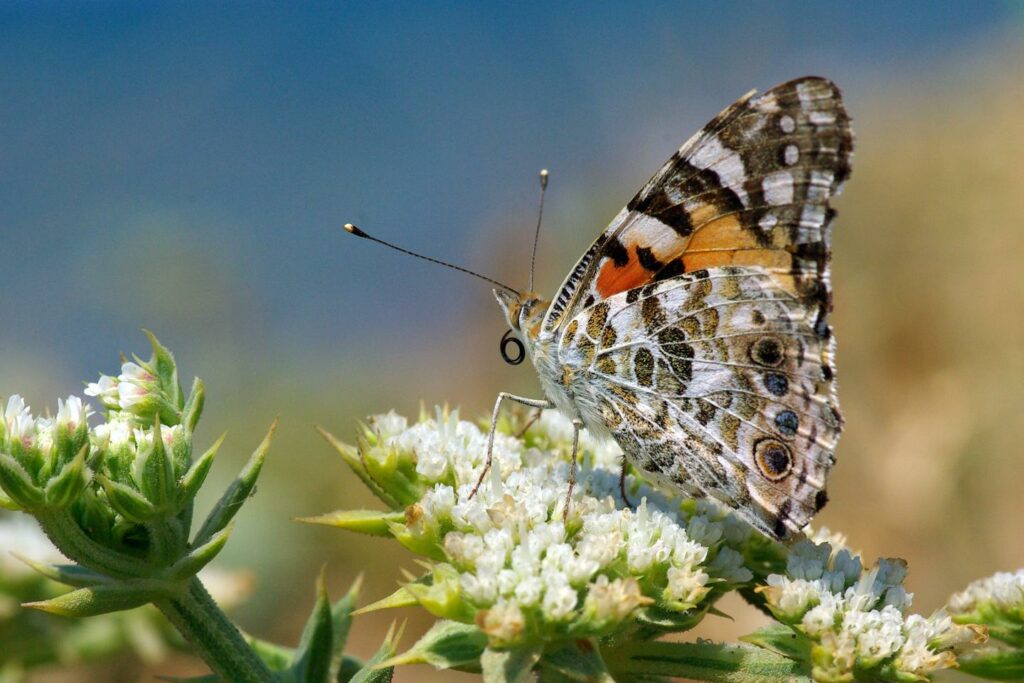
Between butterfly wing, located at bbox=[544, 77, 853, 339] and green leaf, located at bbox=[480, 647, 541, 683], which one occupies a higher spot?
butterfly wing, located at bbox=[544, 77, 853, 339]

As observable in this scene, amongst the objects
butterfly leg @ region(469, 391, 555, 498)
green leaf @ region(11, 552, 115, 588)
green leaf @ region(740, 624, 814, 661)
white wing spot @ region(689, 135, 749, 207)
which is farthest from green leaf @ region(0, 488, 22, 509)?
white wing spot @ region(689, 135, 749, 207)

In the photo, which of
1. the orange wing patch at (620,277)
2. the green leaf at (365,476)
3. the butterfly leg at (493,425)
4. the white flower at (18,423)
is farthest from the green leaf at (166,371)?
the orange wing patch at (620,277)

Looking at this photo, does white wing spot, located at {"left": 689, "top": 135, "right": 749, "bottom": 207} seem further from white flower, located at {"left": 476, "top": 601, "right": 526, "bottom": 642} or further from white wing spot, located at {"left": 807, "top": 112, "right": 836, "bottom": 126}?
white flower, located at {"left": 476, "top": 601, "right": 526, "bottom": 642}

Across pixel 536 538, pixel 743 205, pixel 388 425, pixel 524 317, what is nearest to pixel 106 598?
pixel 388 425

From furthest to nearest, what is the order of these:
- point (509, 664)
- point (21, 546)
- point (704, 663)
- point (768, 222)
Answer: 1. point (21, 546)
2. point (768, 222)
3. point (704, 663)
4. point (509, 664)

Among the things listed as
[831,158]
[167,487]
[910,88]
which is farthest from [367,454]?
[910,88]

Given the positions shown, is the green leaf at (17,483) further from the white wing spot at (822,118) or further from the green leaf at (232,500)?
the white wing spot at (822,118)

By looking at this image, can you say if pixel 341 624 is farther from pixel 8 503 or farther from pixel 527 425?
pixel 8 503
